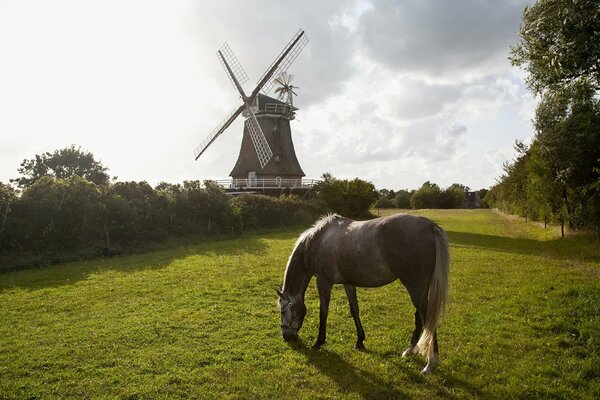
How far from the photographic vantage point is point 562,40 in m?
13.4

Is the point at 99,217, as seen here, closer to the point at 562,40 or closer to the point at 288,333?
the point at 288,333

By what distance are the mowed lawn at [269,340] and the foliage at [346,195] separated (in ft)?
83.2

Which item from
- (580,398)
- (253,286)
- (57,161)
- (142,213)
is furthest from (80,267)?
(57,161)

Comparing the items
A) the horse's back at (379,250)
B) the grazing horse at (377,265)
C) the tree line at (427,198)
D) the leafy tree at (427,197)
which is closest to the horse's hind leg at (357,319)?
the grazing horse at (377,265)

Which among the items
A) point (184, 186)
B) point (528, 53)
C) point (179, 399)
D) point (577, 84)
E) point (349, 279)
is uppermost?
point (528, 53)

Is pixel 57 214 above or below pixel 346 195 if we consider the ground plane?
below

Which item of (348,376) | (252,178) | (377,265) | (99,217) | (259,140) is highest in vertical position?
(259,140)

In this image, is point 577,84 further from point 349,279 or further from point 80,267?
point 80,267

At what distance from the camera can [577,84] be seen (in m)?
14.5

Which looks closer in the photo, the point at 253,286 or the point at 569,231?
the point at 253,286

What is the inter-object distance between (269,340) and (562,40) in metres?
13.7

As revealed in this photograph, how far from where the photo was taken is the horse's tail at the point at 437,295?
6.60m

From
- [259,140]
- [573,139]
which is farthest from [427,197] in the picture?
[573,139]

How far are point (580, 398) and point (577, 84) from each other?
511 inches
